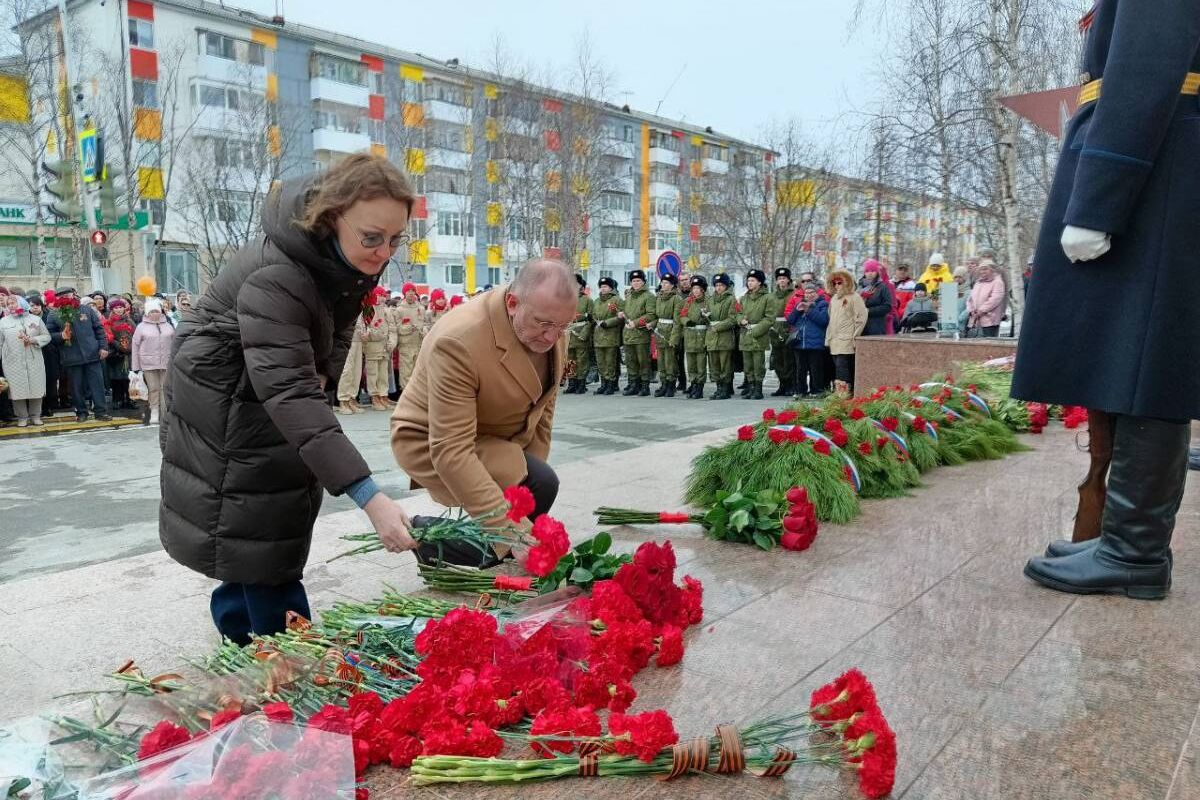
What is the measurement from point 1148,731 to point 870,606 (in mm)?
943

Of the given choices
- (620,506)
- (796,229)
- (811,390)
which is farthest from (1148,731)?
(796,229)

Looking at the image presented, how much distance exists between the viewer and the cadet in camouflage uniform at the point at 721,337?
14.4m

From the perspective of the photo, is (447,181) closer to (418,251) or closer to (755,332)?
(418,251)

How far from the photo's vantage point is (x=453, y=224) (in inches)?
1719

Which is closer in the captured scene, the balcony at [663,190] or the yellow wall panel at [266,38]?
the yellow wall panel at [266,38]

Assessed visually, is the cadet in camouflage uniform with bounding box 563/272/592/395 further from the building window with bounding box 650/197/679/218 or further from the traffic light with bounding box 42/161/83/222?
the building window with bounding box 650/197/679/218

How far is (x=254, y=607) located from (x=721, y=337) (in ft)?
39.7

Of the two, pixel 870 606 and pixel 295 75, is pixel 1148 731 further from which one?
pixel 295 75

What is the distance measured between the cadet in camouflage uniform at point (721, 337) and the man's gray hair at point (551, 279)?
11.3 meters

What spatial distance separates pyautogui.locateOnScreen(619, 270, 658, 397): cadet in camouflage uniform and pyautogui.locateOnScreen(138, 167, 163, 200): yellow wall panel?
20370 millimetres

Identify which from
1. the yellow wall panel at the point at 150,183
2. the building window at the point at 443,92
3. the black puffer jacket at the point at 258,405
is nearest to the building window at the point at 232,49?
the yellow wall panel at the point at 150,183

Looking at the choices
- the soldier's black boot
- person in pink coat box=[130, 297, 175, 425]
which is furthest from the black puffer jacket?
person in pink coat box=[130, 297, 175, 425]

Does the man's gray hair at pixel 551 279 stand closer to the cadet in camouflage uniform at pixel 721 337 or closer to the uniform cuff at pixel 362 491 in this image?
the uniform cuff at pixel 362 491

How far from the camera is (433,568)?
3.04 meters
